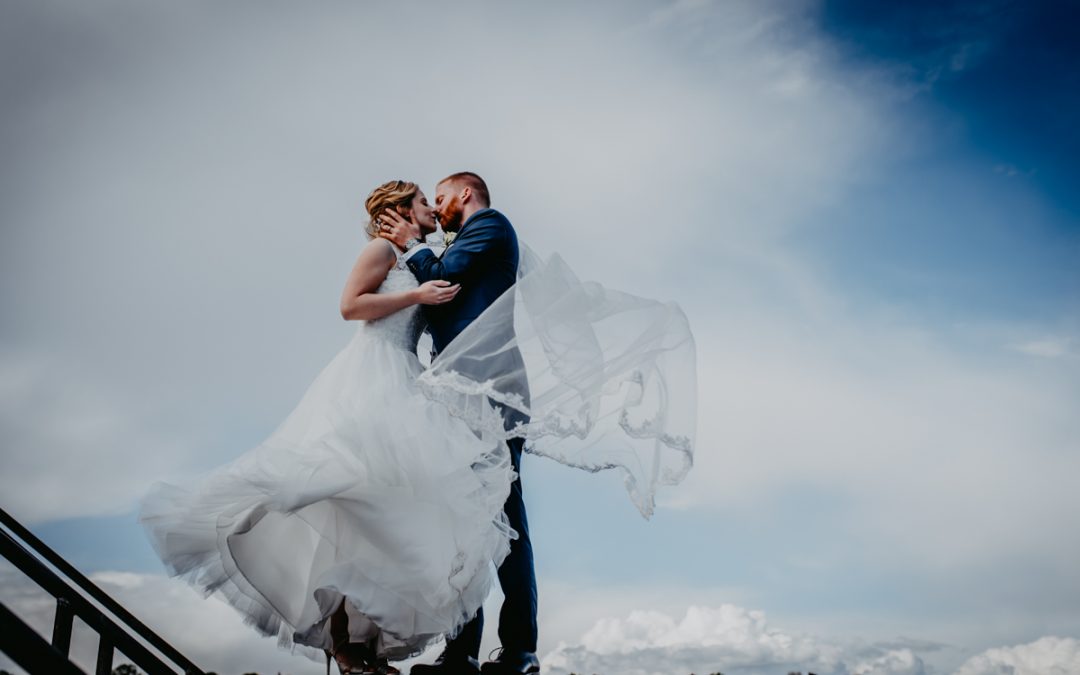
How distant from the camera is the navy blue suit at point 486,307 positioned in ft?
10.4

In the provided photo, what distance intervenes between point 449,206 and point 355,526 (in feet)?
5.19

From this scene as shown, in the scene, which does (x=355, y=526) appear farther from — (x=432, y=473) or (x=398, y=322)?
(x=398, y=322)

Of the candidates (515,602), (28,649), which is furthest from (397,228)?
(28,649)

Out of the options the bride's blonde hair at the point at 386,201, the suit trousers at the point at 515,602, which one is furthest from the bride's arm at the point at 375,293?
the suit trousers at the point at 515,602

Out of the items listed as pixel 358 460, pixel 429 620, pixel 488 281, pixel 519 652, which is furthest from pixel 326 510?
pixel 488 281

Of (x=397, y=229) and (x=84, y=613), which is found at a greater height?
(x=397, y=229)

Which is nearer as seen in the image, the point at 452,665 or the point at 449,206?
the point at 452,665

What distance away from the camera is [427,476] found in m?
2.98

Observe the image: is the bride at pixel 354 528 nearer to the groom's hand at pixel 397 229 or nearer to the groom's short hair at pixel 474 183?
the groom's hand at pixel 397 229

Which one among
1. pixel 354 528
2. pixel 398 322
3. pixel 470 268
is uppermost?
pixel 470 268

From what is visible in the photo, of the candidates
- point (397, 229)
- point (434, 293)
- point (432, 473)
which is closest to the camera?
point (432, 473)

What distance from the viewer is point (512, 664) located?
3096 millimetres

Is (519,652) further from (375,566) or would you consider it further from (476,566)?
(375,566)

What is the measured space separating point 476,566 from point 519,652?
425mm
